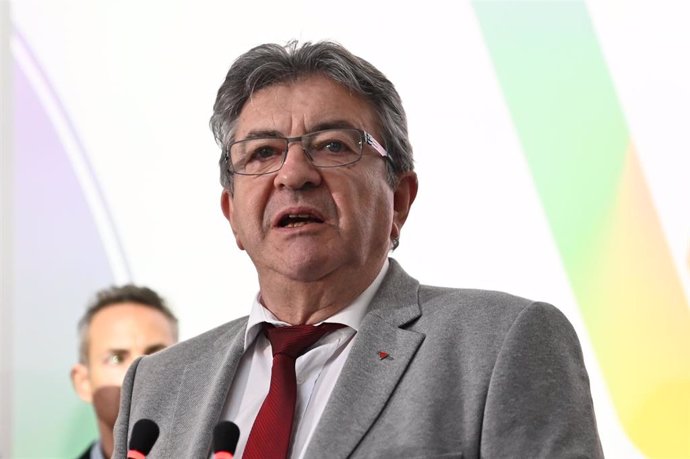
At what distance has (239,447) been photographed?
2.13 m

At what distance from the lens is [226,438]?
6.17 feet

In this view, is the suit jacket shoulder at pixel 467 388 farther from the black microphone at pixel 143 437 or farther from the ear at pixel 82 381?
the ear at pixel 82 381

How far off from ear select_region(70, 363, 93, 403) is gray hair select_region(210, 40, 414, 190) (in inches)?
95.3

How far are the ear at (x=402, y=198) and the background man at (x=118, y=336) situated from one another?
2189mm

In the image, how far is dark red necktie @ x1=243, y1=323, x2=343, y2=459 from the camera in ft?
6.72

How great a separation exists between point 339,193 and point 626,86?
2067mm

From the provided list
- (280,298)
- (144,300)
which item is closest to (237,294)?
(144,300)

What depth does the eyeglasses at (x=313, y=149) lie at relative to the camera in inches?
89.4

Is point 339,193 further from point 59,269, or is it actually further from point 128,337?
point 59,269

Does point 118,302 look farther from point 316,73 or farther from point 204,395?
point 316,73

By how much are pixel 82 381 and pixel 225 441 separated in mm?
2931

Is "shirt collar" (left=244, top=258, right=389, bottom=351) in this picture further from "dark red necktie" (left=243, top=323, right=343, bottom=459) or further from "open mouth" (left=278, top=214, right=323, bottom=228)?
"open mouth" (left=278, top=214, right=323, bottom=228)

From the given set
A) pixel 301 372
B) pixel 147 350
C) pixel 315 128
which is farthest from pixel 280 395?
pixel 147 350

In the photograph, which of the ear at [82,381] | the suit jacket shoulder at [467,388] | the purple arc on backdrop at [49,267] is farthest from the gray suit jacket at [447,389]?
the purple arc on backdrop at [49,267]
